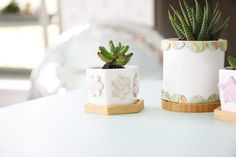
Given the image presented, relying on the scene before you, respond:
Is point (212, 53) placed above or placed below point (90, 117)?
above

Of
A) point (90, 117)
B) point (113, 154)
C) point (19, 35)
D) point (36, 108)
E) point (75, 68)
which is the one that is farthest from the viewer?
point (19, 35)

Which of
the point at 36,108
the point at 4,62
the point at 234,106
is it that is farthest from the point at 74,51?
the point at 4,62

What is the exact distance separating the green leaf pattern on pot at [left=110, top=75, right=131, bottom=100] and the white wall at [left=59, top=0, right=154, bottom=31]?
4.77 feet

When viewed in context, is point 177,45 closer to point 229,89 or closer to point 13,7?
point 229,89

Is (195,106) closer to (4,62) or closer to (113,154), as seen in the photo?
(113,154)

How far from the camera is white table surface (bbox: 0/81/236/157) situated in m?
0.59

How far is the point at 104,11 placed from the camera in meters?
2.46

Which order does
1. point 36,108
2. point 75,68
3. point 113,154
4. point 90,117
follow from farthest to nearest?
1. point 75,68
2. point 36,108
3. point 90,117
4. point 113,154

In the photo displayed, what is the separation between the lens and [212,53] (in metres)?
0.82

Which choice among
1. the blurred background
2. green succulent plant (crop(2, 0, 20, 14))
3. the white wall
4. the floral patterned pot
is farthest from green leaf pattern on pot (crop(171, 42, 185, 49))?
green succulent plant (crop(2, 0, 20, 14))

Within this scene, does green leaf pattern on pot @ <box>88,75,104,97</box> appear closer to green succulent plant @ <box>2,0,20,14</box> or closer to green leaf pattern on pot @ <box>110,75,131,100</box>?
green leaf pattern on pot @ <box>110,75,131,100</box>

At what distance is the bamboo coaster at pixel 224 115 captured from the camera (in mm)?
744

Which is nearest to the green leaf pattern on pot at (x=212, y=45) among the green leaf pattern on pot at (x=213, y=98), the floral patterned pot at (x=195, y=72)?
the floral patterned pot at (x=195, y=72)

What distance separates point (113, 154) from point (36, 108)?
39cm
